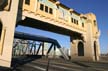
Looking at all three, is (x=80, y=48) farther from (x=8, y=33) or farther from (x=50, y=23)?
(x=8, y=33)

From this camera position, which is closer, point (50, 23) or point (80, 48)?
point (50, 23)

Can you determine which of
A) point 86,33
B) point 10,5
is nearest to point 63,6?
point 86,33

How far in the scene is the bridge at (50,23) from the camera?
16.6 metres

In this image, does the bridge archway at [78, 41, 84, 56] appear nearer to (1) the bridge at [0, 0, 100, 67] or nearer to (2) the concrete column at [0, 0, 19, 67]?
(1) the bridge at [0, 0, 100, 67]

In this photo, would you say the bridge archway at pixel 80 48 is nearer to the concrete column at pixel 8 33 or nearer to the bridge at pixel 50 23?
the bridge at pixel 50 23

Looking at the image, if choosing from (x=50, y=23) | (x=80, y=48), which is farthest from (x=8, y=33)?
(x=80, y=48)

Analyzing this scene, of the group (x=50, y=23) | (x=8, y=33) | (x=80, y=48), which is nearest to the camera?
(x=8, y=33)

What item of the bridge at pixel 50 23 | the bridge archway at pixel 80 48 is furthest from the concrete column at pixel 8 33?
the bridge archway at pixel 80 48

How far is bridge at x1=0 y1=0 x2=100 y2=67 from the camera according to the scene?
54.4 ft

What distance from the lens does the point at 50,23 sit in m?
24.8

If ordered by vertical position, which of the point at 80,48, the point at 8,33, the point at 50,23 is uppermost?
the point at 50,23

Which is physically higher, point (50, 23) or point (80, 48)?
point (50, 23)

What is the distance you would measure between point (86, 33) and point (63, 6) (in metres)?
9.91

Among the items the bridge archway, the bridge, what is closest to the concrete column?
the bridge
